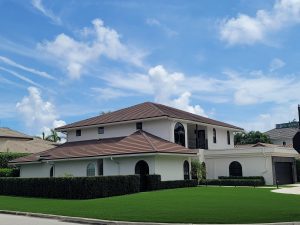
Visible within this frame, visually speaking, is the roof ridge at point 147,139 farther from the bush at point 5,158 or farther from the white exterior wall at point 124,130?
the bush at point 5,158

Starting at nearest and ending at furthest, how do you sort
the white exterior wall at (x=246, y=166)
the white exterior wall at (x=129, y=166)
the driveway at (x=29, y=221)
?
the driveway at (x=29, y=221) → the white exterior wall at (x=129, y=166) → the white exterior wall at (x=246, y=166)

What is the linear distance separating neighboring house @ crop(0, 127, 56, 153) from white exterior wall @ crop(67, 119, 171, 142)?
1324cm

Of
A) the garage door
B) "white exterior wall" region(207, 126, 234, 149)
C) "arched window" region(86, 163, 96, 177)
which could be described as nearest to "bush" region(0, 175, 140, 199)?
"arched window" region(86, 163, 96, 177)

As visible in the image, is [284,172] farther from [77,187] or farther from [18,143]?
[18,143]

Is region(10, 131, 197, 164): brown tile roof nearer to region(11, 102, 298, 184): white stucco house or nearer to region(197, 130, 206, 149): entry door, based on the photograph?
region(11, 102, 298, 184): white stucco house

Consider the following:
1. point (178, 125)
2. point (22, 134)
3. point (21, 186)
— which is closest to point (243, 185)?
point (178, 125)

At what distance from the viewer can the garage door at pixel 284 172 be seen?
43169mm

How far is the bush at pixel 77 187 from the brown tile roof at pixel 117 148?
4.74 m

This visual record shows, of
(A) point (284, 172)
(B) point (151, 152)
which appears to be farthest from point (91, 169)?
(A) point (284, 172)

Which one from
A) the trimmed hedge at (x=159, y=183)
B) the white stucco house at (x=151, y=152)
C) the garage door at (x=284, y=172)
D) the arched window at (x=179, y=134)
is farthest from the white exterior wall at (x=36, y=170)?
the garage door at (x=284, y=172)

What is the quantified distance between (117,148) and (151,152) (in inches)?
160

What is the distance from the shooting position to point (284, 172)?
4481 cm

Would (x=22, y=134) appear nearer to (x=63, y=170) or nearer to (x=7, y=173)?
(x=7, y=173)

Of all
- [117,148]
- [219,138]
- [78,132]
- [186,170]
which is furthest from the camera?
[219,138]
